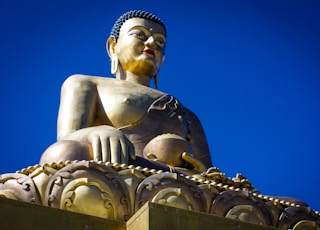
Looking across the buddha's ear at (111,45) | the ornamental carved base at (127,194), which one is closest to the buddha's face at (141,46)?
the buddha's ear at (111,45)

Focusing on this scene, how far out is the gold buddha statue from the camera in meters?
6.94

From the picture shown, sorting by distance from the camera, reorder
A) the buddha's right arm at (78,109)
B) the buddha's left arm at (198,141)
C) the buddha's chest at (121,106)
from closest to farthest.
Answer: the buddha's right arm at (78,109) < the buddha's chest at (121,106) < the buddha's left arm at (198,141)

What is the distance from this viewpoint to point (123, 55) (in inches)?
374

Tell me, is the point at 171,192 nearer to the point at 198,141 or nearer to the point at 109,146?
the point at 109,146

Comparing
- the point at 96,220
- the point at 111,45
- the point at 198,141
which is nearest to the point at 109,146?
the point at 96,220

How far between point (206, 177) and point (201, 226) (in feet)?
6.74

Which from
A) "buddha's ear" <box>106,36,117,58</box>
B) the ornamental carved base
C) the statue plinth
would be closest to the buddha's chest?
"buddha's ear" <box>106,36,117,58</box>

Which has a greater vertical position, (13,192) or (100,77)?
(100,77)

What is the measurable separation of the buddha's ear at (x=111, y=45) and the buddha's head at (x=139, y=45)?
0.06 meters

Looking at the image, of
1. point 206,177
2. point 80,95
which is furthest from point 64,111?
point 206,177

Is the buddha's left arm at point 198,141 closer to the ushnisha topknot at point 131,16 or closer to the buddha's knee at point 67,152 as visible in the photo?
the ushnisha topknot at point 131,16

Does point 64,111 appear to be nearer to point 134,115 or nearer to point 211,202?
point 134,115

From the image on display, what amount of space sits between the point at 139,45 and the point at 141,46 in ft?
0.08

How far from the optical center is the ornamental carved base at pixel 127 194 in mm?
5914
